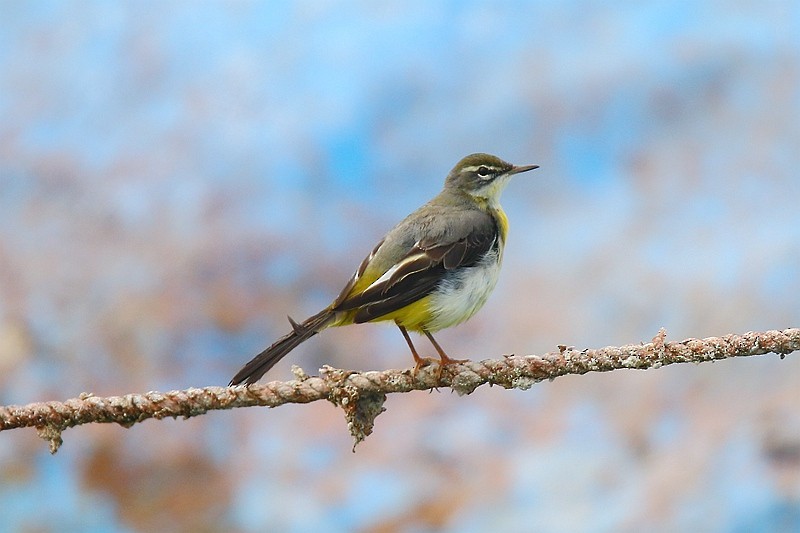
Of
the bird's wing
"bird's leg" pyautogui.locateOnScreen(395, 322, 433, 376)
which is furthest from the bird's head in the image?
"bird's leg" pyautogui.locateOnScreen(395, 322, 433, 376)

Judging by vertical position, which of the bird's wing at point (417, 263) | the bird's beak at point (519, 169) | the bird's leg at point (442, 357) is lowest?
the bird's leg at point (442, 357)

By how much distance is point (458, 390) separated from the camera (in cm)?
338

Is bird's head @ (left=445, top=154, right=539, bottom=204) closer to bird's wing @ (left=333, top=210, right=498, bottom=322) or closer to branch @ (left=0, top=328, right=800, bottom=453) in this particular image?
bird's wing @ (left=333, top=210, right=498, bottom=322)

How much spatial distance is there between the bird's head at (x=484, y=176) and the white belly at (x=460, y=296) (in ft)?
3.19

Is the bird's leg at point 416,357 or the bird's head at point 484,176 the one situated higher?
the bird's head at point 484,176

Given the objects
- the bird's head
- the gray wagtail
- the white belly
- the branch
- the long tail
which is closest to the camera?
the branch

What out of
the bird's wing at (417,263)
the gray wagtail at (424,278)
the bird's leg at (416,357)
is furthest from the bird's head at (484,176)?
the bird's leg at (416,357)

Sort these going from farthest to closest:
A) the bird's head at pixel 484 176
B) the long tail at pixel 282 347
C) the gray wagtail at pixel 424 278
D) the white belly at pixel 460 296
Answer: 1. the bird's head at pixel 484 176
2. the white belly at pixel 460 296
3. the gray wagtail at pixel 424 278
4. the long tail at pixel 282 347

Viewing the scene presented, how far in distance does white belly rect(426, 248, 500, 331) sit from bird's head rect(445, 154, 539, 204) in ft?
3.19

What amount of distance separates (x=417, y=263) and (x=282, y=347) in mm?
975

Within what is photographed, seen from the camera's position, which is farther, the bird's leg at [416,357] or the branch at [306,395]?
the bird's leg at [416,357]

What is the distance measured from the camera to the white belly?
452 centimetres

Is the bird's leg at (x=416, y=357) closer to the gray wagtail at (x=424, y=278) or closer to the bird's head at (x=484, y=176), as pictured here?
the gray wagtail at (x=424, y=278)

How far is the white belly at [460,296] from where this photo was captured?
4520 mm
